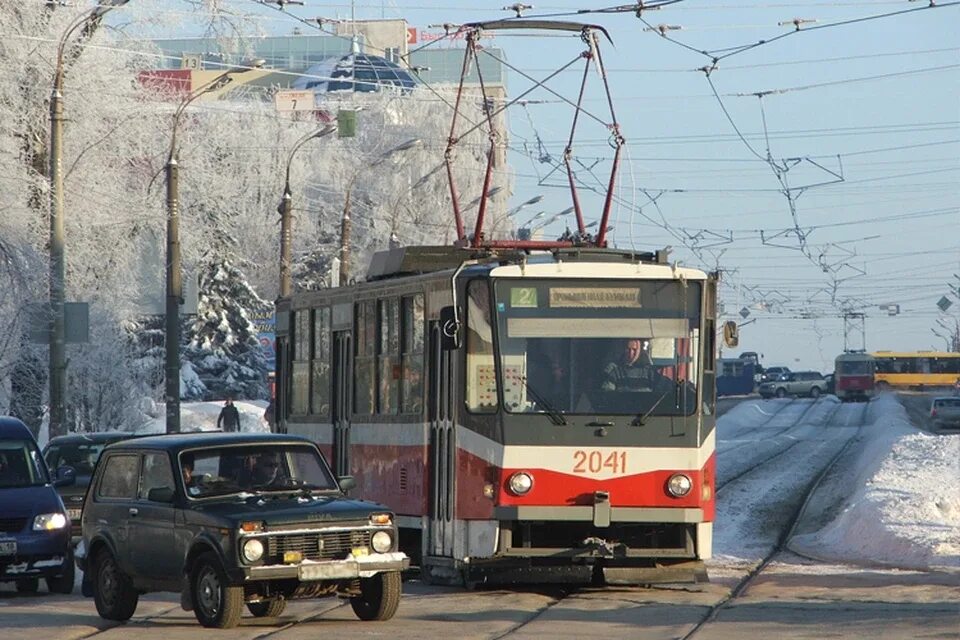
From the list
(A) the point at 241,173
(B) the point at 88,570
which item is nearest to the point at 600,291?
(B) the point at 88,570

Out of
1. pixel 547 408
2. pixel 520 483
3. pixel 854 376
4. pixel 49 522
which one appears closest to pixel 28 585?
pixel 49 522

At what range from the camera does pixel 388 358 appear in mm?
17484

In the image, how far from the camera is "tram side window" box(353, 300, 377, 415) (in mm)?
17875

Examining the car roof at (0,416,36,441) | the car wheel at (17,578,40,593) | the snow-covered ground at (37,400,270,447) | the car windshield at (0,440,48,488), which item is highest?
the car roof at (0,416,36,441)

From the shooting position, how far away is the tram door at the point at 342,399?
1853cm

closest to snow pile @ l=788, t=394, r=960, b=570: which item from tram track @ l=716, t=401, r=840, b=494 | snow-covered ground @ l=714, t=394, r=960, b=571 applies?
snow-covered ground @ l=714, t=394, r=960, b=571

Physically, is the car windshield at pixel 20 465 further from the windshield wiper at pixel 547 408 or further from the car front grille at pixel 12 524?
the windshield wiper at pixel 547 408

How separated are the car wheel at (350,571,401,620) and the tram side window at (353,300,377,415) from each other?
4391mm

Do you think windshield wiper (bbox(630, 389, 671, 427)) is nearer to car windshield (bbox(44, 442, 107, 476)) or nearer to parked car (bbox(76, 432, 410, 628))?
parked car (bbox(76, 432, 410, 628))

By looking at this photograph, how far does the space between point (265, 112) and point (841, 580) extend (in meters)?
63.0

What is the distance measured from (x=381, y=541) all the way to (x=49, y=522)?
5.17 meters

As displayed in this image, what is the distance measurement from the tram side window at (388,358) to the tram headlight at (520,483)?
2.13m

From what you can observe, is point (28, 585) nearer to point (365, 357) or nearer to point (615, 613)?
point (365, 357)

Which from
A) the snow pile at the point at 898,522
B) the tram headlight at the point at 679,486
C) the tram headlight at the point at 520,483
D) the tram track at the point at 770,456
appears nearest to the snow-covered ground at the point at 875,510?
the snow pile at the point at 898,522
